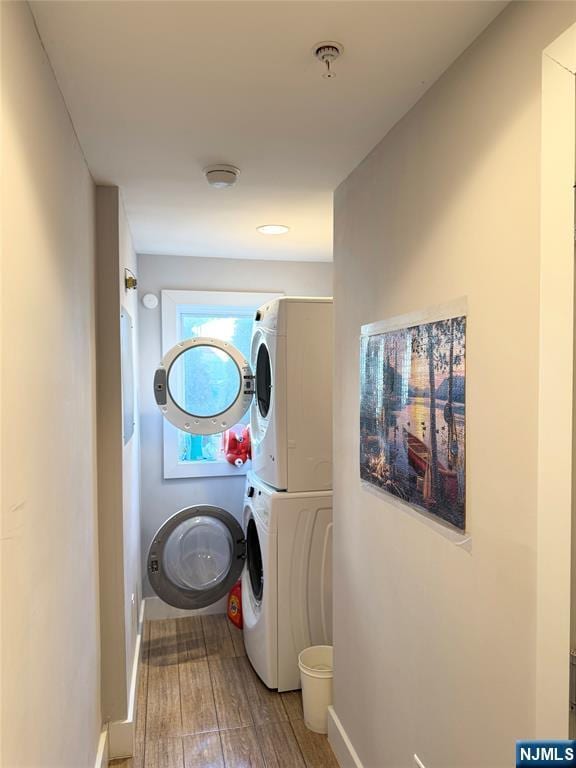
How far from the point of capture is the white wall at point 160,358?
3.58 metres

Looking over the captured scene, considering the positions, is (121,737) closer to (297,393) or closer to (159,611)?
(159,611)

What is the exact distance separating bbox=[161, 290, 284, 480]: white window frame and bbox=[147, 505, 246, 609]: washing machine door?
0.62 metres

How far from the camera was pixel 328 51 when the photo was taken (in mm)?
1255

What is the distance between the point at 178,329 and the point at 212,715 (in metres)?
2.19

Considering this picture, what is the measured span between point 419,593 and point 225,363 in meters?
2.18

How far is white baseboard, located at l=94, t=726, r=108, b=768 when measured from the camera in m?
1.96

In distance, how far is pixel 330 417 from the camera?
8.89ft

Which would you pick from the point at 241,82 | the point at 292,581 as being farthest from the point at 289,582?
the point at 241,82

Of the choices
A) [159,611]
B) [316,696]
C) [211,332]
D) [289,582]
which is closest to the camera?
[316,696]

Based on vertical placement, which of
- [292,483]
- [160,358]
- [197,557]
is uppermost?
[160,358]

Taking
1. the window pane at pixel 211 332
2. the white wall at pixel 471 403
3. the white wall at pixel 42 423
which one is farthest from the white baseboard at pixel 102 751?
the window pane at pixel 211 332

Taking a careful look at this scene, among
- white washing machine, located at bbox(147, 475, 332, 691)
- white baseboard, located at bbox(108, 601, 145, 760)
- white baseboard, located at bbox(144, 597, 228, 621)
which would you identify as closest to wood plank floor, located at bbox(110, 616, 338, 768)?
white baseboard, located at bbox(108, 601, 145, 760)

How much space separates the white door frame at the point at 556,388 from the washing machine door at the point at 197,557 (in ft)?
7.10

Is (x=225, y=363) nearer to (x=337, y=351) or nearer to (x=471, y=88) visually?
(x=337, y=351)
